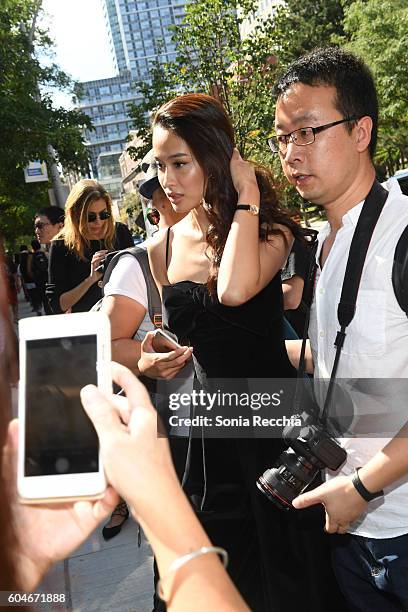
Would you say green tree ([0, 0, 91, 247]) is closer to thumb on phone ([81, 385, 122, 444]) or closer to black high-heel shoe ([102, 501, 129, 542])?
black high-heel shoe ([102, 501, 129, 542])

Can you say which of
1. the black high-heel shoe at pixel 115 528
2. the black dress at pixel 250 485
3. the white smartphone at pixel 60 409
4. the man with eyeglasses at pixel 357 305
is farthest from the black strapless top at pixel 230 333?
the black high-heel shoe at pixel 115 528

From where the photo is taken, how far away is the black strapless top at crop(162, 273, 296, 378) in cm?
225

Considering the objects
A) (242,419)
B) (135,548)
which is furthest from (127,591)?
(242,419)

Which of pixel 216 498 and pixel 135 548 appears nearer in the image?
pixel 216 498

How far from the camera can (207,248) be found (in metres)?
2.48

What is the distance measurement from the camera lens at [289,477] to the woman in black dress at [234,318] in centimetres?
32

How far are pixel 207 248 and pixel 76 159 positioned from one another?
42.3 ft

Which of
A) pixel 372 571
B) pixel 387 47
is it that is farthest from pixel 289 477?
pixel 387 47

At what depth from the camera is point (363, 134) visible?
2.00m

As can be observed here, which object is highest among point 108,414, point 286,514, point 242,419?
point 108,414

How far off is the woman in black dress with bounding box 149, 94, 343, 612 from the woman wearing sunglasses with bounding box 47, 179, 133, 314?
79.8 inches

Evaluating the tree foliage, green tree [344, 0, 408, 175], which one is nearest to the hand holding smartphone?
the tree foliage

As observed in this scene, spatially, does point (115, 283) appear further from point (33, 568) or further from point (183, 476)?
point (33, 568)

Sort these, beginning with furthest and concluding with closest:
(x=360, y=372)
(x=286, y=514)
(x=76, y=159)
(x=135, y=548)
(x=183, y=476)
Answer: (x=76, y=159) → (x=135, y=548) → (x=183, y=476) → (x=286, y=514) → (x=360, y=372)
